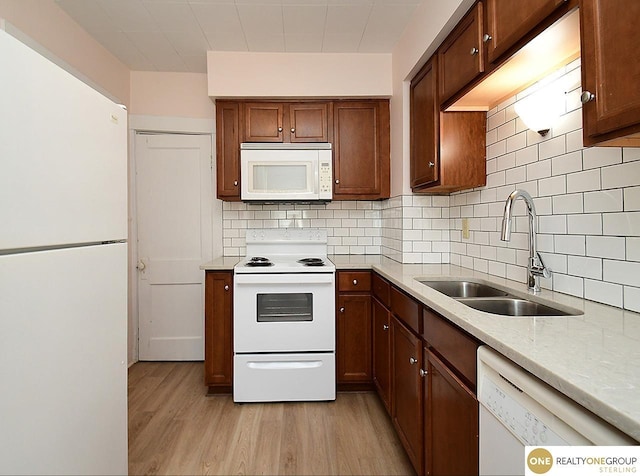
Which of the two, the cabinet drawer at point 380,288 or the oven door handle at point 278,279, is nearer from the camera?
the cabinet drawer at point 380,288

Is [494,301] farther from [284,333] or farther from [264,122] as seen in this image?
[264,122]

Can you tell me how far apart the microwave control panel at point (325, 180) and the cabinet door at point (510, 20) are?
1.45 meters

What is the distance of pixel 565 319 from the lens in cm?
105

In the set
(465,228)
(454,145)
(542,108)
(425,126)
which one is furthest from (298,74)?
(542,108)

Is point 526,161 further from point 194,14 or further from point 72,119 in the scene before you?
point 194,14

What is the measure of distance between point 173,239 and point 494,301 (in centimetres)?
265

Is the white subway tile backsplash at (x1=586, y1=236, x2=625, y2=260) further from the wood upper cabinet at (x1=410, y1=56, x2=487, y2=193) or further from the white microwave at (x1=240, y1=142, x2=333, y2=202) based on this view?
the white microwave at (x1=240, y1=142, x2=333, y2=202)

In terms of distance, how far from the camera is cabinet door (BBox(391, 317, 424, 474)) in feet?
4.98

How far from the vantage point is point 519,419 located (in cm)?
78

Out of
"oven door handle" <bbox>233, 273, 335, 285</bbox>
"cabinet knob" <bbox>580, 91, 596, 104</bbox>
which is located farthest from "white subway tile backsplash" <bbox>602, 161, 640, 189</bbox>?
"oven door handle" <bbox>233, 273, 335, 285</bbox>

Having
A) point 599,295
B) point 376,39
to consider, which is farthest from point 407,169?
point 599,295

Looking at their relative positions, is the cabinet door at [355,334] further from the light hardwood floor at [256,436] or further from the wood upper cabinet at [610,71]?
the wood upper cabinet at [610,71]

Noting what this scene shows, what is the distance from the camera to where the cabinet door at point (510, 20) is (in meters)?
1.09

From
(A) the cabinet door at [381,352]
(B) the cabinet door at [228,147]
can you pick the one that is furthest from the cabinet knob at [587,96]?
(B) the cabinet door at [228,147]
